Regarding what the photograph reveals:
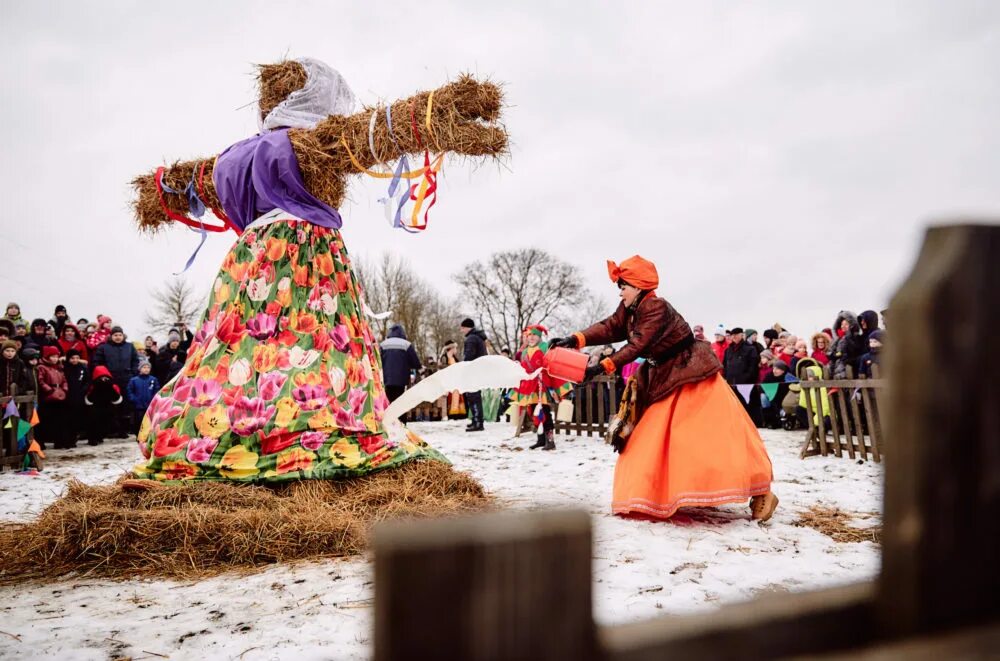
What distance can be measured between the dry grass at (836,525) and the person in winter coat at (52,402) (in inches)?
359

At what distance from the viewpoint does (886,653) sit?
604mm

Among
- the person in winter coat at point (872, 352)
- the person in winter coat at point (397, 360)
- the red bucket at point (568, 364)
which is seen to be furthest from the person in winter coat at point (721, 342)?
the red bucket at point (568, 364)

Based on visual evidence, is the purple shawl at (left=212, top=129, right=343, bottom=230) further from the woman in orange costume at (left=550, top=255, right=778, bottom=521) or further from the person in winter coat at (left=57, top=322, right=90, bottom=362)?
the person in winter coat at (left=57, top=322, right=90, bottom=362)

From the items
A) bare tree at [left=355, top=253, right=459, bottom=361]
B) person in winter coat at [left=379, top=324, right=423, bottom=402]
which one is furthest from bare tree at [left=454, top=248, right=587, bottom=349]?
person in winter coat at [left=379, top=324, right=423, bottom=402]

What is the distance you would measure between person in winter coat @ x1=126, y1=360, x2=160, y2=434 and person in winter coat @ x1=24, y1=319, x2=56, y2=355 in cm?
130

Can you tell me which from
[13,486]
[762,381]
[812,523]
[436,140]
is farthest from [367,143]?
[762,381]

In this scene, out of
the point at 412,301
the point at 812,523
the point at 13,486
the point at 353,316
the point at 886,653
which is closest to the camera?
the point at 886,653

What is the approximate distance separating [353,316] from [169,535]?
1.85m

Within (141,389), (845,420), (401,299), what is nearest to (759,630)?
(845,420)

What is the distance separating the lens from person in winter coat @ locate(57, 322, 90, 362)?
9.49 meters

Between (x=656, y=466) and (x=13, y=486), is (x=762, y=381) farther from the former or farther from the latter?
(x=13, y=486)

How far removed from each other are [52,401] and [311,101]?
6883 millimetres

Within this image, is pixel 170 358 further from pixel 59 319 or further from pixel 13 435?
pixel 13 435

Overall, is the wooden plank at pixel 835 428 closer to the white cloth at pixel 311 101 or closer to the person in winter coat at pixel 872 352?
the person in winter coat at pixel 872 352
